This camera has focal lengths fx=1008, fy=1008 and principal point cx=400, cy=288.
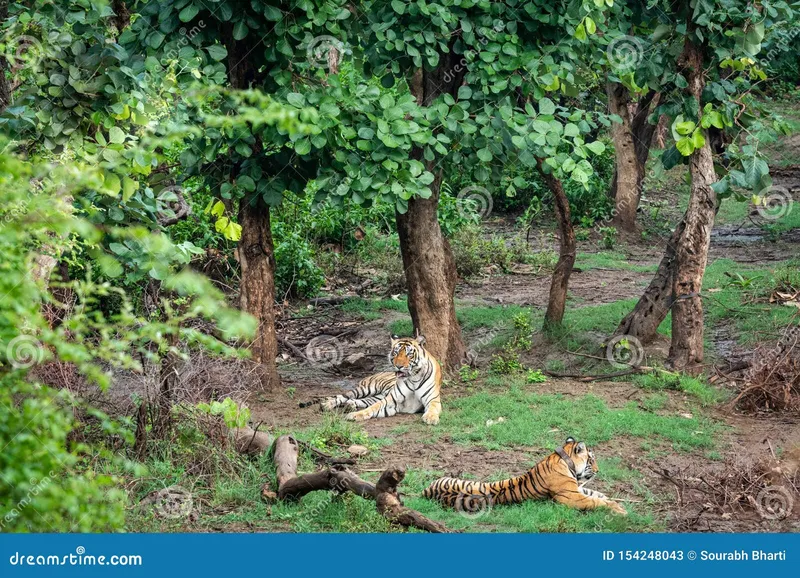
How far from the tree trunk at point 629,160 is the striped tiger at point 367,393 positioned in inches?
338

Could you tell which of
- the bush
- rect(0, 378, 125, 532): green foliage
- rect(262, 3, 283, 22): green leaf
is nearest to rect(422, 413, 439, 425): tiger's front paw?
rect(262, 3, 283, 22): green leaf

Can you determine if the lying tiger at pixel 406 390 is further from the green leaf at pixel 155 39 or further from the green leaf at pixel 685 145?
the green leaf at pixel 155 39

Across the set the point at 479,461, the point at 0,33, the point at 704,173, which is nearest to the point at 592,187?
the point at 704,173

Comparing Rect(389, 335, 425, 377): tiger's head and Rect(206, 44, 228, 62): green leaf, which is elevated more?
Rect(206, 44, 228, 62): green leaf

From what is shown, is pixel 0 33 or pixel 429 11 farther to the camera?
pixel 429 11

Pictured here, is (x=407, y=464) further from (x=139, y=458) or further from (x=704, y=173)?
(x=704, y=173)

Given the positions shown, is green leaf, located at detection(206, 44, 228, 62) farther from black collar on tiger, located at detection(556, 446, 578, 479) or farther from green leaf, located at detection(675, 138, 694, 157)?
black collar on tiger, located at detection(556, 446, 578, 479)

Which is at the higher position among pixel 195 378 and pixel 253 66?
pixel 253 66

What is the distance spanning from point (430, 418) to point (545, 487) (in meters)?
2.56

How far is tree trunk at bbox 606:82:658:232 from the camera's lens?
57.9 ft

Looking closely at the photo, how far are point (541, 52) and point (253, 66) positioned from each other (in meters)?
2.90

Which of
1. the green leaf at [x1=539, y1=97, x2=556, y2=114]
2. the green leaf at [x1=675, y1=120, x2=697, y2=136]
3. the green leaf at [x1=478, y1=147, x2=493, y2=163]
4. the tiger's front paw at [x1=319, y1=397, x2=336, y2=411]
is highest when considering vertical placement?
the green leaf at [x1=539, y1=97, x2=556, y2=114]

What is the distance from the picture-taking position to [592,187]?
18.4 metres

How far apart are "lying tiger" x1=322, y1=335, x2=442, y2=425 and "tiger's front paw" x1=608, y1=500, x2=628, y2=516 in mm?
3020
